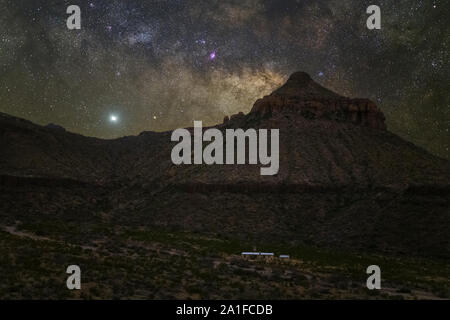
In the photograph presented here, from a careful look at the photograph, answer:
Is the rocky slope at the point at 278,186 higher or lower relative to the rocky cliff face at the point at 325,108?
lower

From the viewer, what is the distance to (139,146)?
107 m

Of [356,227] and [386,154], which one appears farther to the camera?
[386,154]

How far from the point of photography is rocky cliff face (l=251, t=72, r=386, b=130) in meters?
90.8

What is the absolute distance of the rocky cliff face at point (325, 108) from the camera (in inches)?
3573

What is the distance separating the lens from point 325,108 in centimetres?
9181

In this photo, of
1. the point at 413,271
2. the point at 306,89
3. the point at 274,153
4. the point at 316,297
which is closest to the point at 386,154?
the point at 274,153

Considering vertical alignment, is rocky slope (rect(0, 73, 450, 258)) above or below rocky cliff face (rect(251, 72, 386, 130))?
below

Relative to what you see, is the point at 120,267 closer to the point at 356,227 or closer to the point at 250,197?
the point at 356,227

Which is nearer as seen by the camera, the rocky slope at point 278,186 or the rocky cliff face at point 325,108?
the rocky slope at point 278,186

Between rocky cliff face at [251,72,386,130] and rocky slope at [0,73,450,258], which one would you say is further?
rocky cliff face at [251,72,386,130]

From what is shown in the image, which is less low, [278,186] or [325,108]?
[325,108]

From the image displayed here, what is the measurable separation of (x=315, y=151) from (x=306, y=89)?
39512 mm

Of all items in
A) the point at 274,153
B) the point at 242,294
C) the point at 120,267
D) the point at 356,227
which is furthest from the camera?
the point at 274,153

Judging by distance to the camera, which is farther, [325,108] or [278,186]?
[325,108]
